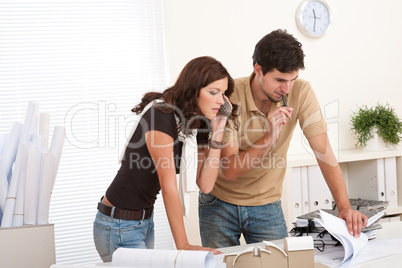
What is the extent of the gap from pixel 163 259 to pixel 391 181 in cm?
267

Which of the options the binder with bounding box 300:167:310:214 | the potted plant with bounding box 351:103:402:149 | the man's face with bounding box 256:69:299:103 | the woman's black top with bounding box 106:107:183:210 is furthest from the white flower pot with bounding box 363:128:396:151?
the woman's black top with bounding box 106:107:183:210

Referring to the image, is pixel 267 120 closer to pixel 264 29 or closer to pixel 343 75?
pixel 264 29

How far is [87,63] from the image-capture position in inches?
127

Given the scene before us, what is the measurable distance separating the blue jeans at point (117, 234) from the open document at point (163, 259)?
0.46 m

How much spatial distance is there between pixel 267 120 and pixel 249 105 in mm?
114

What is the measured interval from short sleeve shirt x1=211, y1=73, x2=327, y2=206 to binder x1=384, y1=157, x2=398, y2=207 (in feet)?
5.12

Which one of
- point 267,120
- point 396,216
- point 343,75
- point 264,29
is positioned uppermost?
point 264,29

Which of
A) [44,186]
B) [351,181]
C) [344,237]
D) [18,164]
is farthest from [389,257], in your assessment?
[351,181]

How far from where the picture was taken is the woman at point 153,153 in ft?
5.48

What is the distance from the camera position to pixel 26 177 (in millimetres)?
1631

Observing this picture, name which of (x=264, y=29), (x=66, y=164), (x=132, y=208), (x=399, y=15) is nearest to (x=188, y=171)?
(x=132, y=208)

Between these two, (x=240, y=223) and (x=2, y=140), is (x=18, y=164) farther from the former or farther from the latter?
(x=240, y=223)

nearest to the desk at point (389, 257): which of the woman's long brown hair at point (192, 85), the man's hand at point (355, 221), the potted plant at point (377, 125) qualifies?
the man's hand at point (355, 221)

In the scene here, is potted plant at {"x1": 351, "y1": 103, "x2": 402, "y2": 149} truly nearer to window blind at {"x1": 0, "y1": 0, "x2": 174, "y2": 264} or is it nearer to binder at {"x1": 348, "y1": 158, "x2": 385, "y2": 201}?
binder at {"x1": 348, "y1": 158, "x2": 385, "y2": 201}
